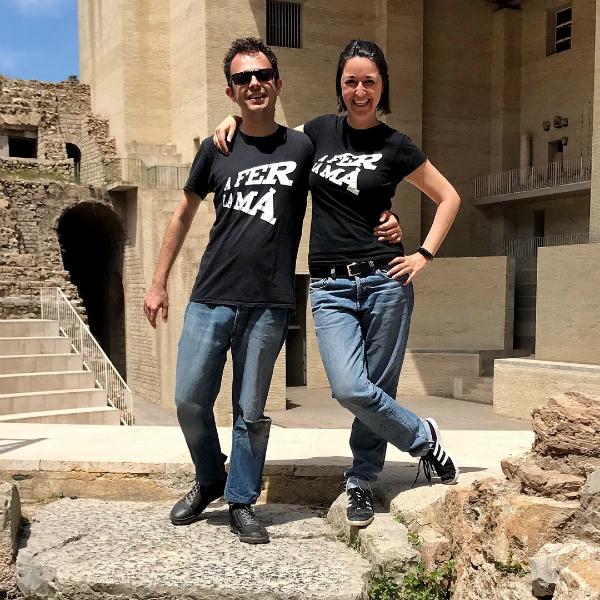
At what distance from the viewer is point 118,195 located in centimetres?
2223

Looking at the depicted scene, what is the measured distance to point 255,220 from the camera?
128 inches

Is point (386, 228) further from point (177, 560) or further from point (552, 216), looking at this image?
point (552, 216)

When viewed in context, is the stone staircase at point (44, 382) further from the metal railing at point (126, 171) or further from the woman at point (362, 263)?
the woman at point (362, 263)

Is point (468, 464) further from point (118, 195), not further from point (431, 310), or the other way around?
point (118, 195)

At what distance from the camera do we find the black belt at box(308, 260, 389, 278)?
3277mm

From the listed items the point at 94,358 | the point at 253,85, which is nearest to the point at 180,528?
the point at 253,85

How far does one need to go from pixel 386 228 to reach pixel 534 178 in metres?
22.0

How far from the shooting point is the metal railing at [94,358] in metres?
12.9

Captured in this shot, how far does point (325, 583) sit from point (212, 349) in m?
1.15

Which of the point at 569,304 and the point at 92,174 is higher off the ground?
the point at 92,174

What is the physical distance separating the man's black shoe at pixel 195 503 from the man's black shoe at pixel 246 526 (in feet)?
0.66

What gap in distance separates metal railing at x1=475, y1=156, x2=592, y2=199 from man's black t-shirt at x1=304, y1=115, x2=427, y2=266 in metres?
19.7

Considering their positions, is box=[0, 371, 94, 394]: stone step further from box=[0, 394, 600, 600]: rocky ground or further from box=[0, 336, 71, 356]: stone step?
box=[0, 394, 600, 600]: rocky ground

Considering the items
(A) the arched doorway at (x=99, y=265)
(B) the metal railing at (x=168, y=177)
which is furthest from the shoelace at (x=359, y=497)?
(A) the arched doorway at (x=99, y=265)
